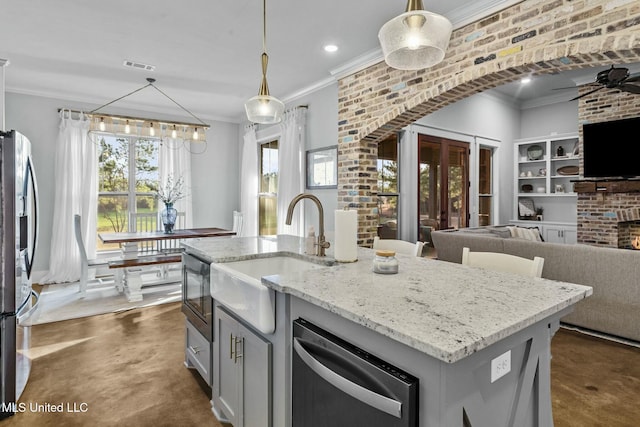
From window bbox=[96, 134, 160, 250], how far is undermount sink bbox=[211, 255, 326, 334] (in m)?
4.51

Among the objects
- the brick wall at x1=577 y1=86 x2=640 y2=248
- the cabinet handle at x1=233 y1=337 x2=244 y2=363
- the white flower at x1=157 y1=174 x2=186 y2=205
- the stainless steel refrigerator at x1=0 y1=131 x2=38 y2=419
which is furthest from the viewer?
the white flower at x1=157 y1=174 x2=186 y2=205

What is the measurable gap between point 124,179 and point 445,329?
237 inches

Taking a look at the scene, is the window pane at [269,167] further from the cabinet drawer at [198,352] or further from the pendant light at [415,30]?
the pendant light at [415,30]

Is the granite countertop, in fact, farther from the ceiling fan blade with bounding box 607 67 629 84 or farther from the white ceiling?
the ceiling fan blade with bounding box 607 67 629 84

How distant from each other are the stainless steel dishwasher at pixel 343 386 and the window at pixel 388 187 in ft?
11.7

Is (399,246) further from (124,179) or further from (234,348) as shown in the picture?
(124,179)

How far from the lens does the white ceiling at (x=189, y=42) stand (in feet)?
9.13

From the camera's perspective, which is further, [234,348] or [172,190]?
[172,190]

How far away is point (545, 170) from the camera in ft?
21.0

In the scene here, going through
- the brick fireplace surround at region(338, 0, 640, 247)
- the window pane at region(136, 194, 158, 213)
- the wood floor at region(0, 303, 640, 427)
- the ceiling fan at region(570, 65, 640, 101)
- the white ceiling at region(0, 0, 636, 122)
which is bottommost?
the wood floor at region(0, 303, 640, 427)

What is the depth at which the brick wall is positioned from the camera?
194 inches

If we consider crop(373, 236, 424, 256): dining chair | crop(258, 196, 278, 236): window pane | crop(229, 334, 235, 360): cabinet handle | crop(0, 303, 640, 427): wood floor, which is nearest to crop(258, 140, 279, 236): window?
crop(258, 196, 278, 236): window pane

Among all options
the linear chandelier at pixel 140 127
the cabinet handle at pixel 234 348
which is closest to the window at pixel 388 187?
the linear chandelier at pixel 140 127

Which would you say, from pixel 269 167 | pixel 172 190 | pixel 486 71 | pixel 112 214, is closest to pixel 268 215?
pixel 269 167
